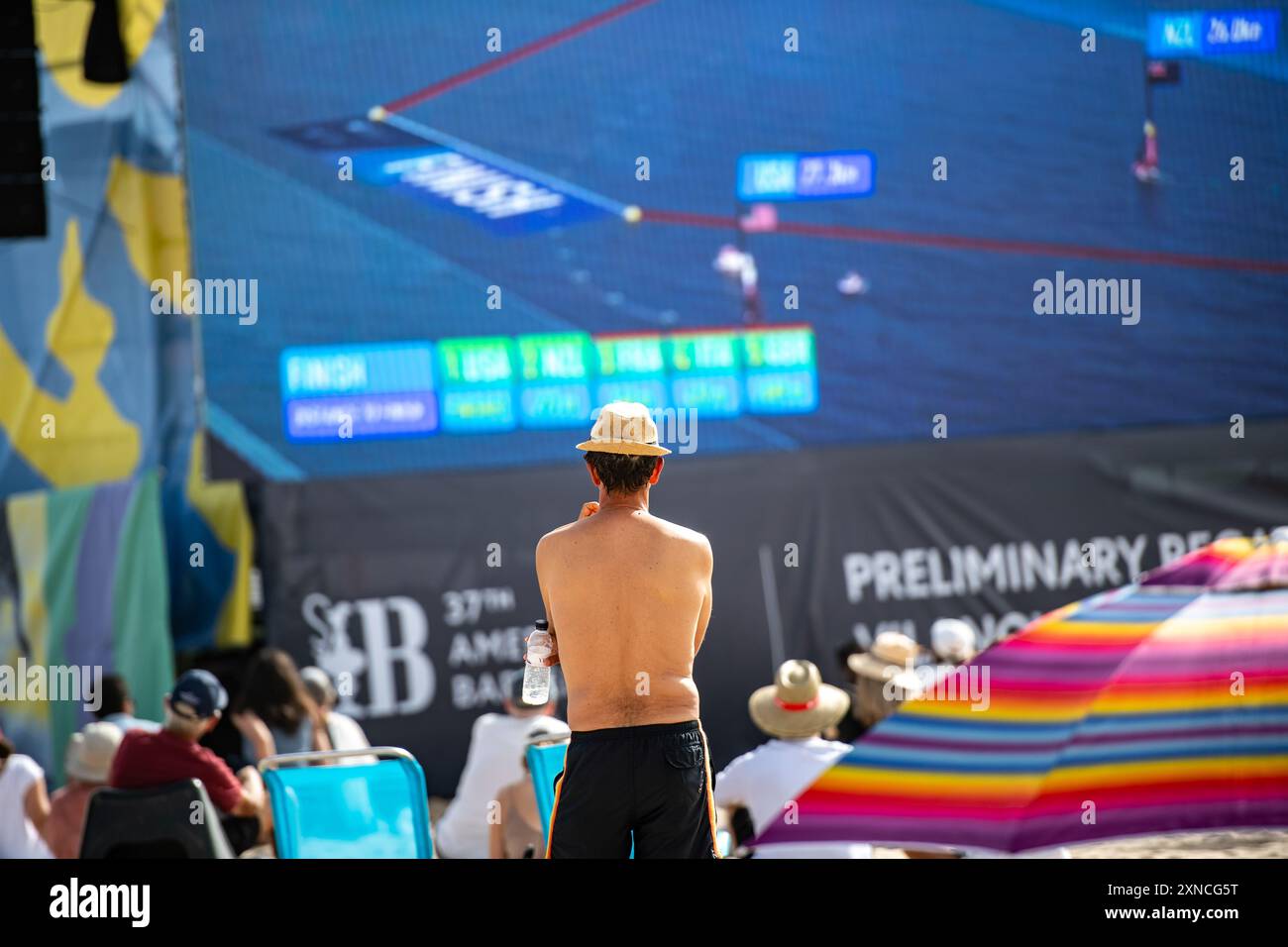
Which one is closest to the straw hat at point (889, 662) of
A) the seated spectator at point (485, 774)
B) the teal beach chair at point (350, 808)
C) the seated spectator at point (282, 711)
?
the seated spectator at point (485, 774)

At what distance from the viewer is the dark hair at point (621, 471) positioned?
348 centimetres

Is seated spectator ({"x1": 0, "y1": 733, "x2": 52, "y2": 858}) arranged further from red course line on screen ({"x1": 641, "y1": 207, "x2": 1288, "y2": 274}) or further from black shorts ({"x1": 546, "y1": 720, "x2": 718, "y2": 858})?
red course line on screen ({"x1": 641, "y1": 207, "x2": 1288, "y2": 274})

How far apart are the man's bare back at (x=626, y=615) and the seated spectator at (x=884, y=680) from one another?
2.06 meters

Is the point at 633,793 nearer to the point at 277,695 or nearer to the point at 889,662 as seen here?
the point at 889,662

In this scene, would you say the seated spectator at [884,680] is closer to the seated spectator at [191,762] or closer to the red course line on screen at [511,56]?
the seated spectator at [191,762]

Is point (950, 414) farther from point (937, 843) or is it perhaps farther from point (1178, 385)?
point (937, 843)

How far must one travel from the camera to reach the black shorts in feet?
10.9

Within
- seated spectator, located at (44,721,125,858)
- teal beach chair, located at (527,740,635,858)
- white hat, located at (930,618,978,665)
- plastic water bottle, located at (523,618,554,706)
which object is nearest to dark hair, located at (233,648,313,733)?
seated spectator, located at (44,721,125,858)

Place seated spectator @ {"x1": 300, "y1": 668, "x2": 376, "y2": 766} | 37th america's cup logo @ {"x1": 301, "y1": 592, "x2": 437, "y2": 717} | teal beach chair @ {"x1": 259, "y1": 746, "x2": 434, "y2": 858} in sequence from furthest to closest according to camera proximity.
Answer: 37th america's cup logo @ {"x1": 301, "y1": 592, "x2": 437, "y2": 717} → seated spectator @ {"x1": 300, "y1": 668, "x2": 376, "y2": 766} → teal beach chair @ {"x1": 259, "y1": 746, "x2": 434, "y2": 858}

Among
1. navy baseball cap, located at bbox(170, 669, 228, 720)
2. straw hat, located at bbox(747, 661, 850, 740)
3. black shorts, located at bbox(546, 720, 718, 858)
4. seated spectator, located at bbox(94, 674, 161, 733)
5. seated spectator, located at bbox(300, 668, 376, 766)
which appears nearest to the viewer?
black shorts, located at bbox(546, 720, 718, 858)

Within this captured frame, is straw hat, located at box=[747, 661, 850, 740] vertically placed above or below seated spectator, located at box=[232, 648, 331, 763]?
above

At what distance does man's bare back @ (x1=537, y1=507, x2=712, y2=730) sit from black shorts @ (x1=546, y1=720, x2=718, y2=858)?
0.04 meters

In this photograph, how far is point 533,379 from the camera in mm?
8367

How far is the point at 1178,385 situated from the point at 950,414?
1325 mm
